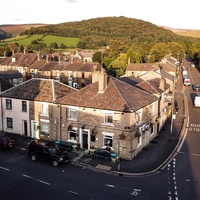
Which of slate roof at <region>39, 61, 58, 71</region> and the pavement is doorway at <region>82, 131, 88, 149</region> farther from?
slate roof at <region>39, 61, 58, 71</region>

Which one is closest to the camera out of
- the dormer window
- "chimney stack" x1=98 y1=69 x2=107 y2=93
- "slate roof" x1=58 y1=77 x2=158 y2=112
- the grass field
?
"slate roof" x1=58 y1=77 x2=158 y2=112

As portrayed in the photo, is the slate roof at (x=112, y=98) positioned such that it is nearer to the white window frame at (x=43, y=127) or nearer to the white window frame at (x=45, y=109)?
the white window frame at (x=45, y=109)

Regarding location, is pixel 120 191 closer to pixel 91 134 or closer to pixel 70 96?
pixel 91 134

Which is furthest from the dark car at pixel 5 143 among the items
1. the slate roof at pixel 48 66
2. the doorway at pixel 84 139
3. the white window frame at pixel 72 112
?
the slate roof at pixel 48 66

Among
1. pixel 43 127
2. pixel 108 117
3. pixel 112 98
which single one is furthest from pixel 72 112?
pixel 112 98

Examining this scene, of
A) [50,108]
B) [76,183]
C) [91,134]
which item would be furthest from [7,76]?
[76,183]

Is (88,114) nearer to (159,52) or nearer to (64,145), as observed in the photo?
(64,145)

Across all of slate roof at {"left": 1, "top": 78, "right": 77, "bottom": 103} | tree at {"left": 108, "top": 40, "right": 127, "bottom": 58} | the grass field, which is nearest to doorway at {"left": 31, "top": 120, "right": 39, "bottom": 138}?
slate roof at {"left": 1, "top": 78, "right": 77, "bottom": 103}
